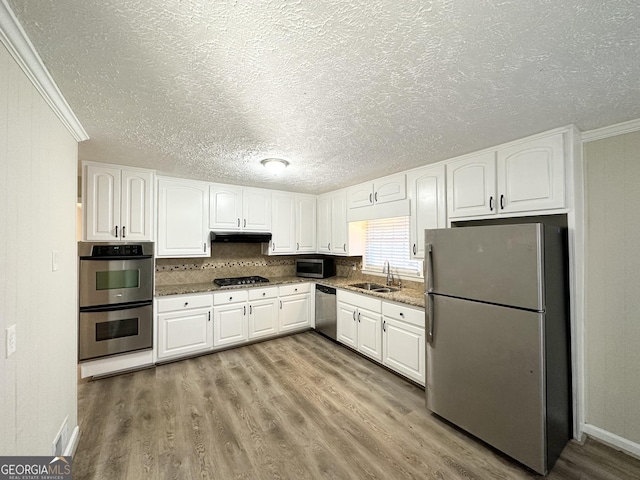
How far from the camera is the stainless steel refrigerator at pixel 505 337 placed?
1.76 m

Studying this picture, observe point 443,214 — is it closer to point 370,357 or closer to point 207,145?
point 370,357

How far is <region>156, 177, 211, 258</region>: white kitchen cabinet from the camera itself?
3.38m

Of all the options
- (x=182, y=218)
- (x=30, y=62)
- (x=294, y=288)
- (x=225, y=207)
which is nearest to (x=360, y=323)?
(x=294, y=288)

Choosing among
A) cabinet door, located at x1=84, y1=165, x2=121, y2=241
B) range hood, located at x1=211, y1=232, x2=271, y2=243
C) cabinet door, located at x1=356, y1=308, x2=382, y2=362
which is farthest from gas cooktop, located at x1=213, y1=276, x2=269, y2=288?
cabinet door, located at x1=356, y1=308, x2=382, y2=362

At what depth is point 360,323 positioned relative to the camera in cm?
345

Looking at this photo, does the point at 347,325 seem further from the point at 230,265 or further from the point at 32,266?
the point at 32,266

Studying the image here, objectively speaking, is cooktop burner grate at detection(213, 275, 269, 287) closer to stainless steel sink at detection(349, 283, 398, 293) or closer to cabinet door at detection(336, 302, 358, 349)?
cabinet door at detection(336, 302, 358, 349)

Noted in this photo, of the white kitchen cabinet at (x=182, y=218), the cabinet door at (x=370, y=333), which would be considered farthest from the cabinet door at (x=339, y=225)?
the white kitchen cabinet at (x=182, y=218)

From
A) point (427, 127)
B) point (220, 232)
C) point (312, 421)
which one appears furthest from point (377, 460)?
point (220, 232)

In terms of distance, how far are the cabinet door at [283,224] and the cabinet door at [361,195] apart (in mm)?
1020

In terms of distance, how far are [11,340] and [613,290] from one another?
3.46m

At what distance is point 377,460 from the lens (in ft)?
6.09

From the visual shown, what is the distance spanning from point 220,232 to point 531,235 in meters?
3.40

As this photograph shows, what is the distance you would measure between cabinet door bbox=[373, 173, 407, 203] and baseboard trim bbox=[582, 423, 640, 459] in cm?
245
